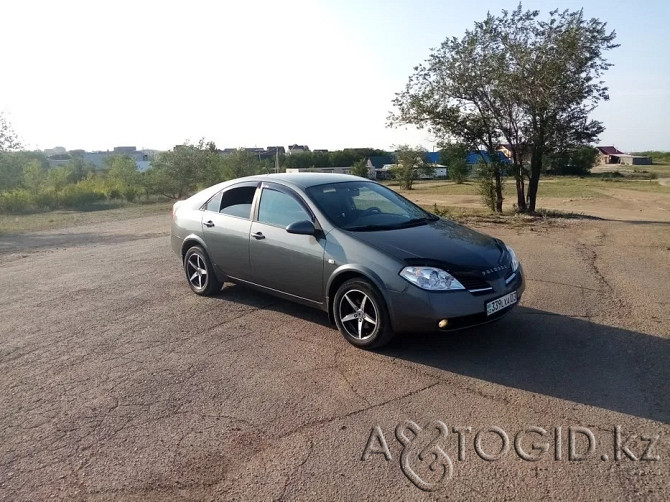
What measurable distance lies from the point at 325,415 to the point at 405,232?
7.05 ft

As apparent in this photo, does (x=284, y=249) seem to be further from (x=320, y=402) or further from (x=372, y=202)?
(x=320, y=402)

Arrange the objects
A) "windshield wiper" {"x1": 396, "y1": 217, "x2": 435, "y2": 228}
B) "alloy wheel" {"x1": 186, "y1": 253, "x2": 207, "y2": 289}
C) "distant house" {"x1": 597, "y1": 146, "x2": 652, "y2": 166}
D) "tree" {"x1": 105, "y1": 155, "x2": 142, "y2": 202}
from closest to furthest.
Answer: "windshield wiper" {"x1": 396, "y1": 217, "x2": 435, "y2": 228} < "alloy wheel" {"x1": 186, "y1": 253, "x2": 207, "y2": 289} < "tree" {"x1": 105, "y1": 155, "x2": 142, "y2": 202} < "distant house" {"x1": 597, "y1": 146, "x2": 652, "y2": 166}

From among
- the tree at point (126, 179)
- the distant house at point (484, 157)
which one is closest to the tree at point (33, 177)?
the tree at point (126, 179)

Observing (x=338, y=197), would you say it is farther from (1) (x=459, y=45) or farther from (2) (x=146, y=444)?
(1) (x=459, y=45)

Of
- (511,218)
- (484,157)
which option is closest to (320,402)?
(511,218)

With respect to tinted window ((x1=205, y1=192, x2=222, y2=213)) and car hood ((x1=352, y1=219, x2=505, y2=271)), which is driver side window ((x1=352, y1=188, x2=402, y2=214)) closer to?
car hood ((x1=352, y1=219, x2=505, y2=271))

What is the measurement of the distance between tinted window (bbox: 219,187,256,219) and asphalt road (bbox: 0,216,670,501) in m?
1.11

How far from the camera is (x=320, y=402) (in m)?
3.93

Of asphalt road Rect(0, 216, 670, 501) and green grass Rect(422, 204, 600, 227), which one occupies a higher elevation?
green grass Rect(422, 204, 600, 227)

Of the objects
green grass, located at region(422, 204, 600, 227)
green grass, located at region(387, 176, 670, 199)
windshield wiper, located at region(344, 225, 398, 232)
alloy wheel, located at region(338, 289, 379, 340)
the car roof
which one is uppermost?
the car roof

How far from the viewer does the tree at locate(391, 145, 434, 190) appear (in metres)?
54.9

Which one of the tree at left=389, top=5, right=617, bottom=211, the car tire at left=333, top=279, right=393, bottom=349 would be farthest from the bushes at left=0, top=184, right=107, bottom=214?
the car tire at left=333, top=279, right=393, bottom=349

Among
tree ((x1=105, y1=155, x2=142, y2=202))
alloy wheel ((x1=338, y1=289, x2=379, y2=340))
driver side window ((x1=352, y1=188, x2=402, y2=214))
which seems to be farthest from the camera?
tree ((x1=105, y1=155, x2=142, y2=202))

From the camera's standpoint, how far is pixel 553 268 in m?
8.09
